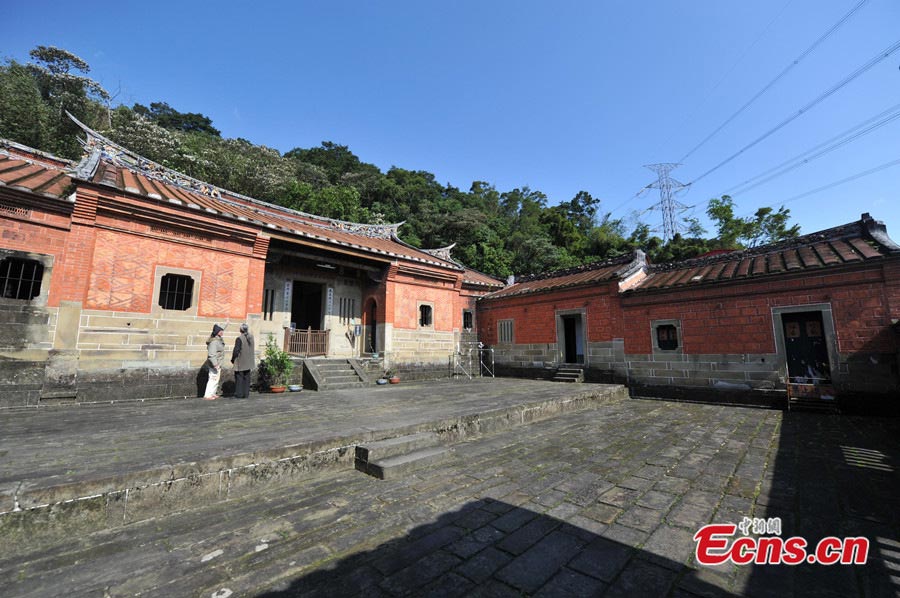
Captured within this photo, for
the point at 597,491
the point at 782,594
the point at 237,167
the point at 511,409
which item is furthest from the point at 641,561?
the point at 237,167

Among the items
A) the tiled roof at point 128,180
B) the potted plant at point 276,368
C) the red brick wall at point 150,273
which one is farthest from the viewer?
the potted plant at point 276,368

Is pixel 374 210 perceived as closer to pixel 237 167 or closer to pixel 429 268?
pixel 237 167

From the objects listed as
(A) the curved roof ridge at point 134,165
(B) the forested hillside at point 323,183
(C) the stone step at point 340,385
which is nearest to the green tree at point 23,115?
(B) the forested hillside at point 323,183

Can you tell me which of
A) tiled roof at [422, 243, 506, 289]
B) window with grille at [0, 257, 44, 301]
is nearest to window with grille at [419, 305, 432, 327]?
tiled roof at [422, 243, 506, 289]

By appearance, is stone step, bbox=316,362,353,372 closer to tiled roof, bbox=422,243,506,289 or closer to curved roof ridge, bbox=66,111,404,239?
curved roof ridge, bbox=66,111,404,239

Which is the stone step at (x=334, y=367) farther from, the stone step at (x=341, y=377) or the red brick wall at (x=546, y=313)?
the red brick wall at (x=546, y=313)

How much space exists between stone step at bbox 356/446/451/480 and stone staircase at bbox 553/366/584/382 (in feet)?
28.3

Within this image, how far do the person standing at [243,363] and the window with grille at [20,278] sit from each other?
3.41 metres

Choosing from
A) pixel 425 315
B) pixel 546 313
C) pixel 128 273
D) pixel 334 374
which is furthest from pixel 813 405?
pixel 128 273

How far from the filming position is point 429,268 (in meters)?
12.9

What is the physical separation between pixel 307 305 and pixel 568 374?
32.4 feet

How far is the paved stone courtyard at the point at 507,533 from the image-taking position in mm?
1931

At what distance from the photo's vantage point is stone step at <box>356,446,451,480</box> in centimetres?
353

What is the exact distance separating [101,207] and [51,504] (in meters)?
7.09
